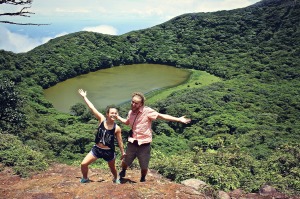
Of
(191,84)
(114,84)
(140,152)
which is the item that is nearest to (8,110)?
(140,152)

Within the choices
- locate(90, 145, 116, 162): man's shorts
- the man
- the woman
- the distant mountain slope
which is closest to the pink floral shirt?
the man

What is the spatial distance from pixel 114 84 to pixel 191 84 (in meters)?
17.0

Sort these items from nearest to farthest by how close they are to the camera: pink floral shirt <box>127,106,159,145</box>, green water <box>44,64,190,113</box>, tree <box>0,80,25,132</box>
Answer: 1. pink floral shirt <box>127,106,159,145</box>
2. tree <box>0,80,25,132</box>
3. green water <box>44,64,190,113</box>

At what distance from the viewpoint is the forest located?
13.8 metres

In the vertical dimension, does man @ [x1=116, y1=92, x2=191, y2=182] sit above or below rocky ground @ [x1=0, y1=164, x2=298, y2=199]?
above

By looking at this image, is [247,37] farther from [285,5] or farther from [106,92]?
[106,92]

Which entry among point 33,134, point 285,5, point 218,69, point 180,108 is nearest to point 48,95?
point 180,108

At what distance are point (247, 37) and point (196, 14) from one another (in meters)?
22.6

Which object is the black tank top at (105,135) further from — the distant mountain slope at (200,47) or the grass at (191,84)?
the distant mountain slope at (200,47)

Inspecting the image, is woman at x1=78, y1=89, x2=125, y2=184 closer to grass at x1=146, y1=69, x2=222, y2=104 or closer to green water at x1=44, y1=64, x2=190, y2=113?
green water at x1=44, y1=64, x2=190, y2=113

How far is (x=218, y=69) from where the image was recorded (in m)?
81.6

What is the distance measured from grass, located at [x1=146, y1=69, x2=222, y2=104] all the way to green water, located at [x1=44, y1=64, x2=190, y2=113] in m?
2.05

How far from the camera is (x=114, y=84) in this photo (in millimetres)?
72750

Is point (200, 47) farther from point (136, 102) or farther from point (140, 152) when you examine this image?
point (136, 102)
